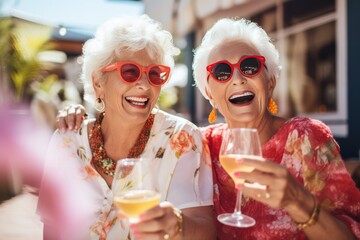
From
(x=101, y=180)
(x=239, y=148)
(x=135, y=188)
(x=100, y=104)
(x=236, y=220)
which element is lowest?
(x=236, y=220)

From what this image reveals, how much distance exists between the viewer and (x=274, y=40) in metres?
6.39

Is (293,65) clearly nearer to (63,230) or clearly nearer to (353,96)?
(353,96)

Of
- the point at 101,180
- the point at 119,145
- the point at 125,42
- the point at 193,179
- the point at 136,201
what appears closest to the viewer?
the point at 136,201

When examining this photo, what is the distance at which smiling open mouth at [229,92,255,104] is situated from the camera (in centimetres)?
225

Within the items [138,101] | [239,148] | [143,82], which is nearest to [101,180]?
[138,101]

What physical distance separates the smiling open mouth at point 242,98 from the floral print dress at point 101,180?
0.94 feet

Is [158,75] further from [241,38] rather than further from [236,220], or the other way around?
[236,220]

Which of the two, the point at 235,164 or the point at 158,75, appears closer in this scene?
the point at 235,164

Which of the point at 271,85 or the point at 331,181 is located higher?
the point at 271,85

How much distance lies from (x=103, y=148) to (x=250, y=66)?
1.04 m

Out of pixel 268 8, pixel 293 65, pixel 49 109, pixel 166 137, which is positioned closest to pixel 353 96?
pixel 293 65

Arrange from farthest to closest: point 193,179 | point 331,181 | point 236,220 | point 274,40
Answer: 1. point 274,40
2. point 193,179
3. point 331,181
4. point 236,220

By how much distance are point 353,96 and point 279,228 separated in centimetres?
398

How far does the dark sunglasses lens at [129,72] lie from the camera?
2256 mm
